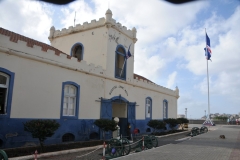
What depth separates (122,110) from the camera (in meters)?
19.8

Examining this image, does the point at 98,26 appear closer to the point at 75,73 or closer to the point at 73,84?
the point at 75,73

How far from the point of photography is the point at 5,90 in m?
11.1

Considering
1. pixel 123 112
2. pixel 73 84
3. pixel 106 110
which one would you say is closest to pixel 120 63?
pixel 123 112

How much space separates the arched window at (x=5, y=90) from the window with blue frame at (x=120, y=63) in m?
8.84

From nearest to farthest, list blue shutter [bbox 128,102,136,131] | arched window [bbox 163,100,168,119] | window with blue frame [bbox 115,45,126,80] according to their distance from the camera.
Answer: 1. window with blue frame [bbox 115,45,126,80]
2. blue shutter [bbox 128,102,136,131]
3. arched window [bbox 163,100,168,119]

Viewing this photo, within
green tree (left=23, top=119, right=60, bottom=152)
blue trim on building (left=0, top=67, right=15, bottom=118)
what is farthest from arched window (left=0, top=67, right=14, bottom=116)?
green tree (left=23, top=119, right=60, bottom=152)

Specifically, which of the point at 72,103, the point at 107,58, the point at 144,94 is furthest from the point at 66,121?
the point at 144,94

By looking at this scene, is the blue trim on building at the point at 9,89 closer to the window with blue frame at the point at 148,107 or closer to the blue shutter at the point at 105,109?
the blue shutter at the point at 105,109

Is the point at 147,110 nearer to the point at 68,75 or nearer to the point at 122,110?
the point at 122,110

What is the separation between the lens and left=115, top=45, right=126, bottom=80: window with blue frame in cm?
1892

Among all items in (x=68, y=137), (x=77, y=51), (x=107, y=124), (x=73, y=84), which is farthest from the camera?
(x=77, y=51)

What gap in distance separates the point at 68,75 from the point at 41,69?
1.97m

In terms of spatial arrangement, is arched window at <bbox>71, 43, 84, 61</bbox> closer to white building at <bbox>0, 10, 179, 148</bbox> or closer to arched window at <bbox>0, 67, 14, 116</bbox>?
white building at <bbox>0, 10, 179, 148</bbox>

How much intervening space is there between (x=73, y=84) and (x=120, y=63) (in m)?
6.56
